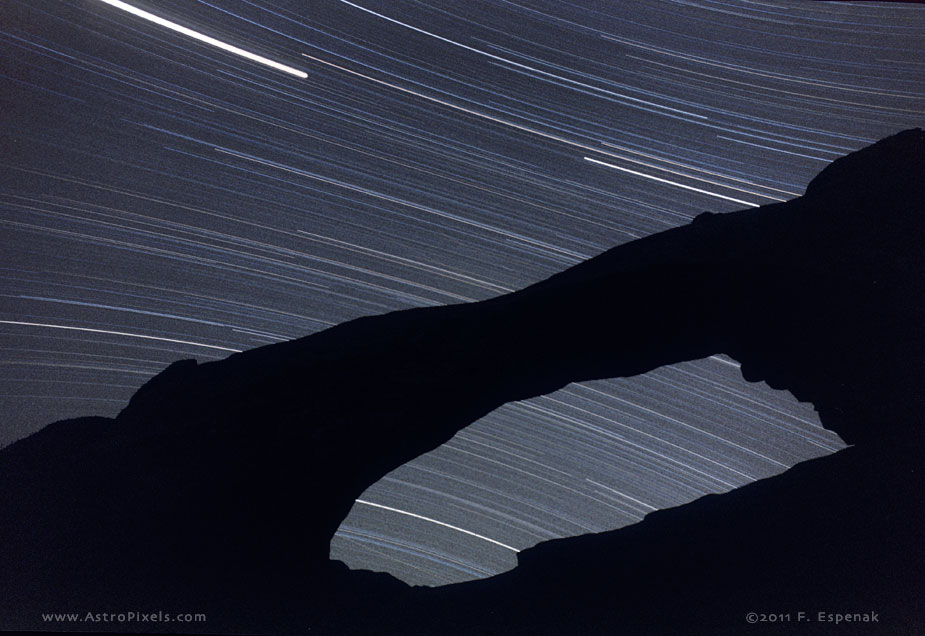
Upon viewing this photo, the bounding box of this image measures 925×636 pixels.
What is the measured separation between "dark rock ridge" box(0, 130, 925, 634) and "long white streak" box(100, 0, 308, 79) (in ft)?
2.16

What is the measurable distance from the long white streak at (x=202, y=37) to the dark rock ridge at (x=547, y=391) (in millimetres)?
659

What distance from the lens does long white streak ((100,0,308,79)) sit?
1.75m

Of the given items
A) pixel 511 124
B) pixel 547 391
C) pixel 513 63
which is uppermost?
pixel 513 63

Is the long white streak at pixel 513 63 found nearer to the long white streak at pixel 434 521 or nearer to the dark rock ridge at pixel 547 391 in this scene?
the dark rock ridge at pixel 547 391

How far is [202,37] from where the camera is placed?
1.75 metres

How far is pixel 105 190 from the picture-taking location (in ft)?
5.74

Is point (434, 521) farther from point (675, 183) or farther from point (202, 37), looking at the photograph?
point (202, 37)

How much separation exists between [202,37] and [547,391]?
Answer: 123 cm

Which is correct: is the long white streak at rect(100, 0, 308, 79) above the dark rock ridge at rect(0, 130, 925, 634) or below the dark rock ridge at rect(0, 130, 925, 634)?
above

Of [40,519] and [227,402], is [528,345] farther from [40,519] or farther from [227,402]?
[40,519]
